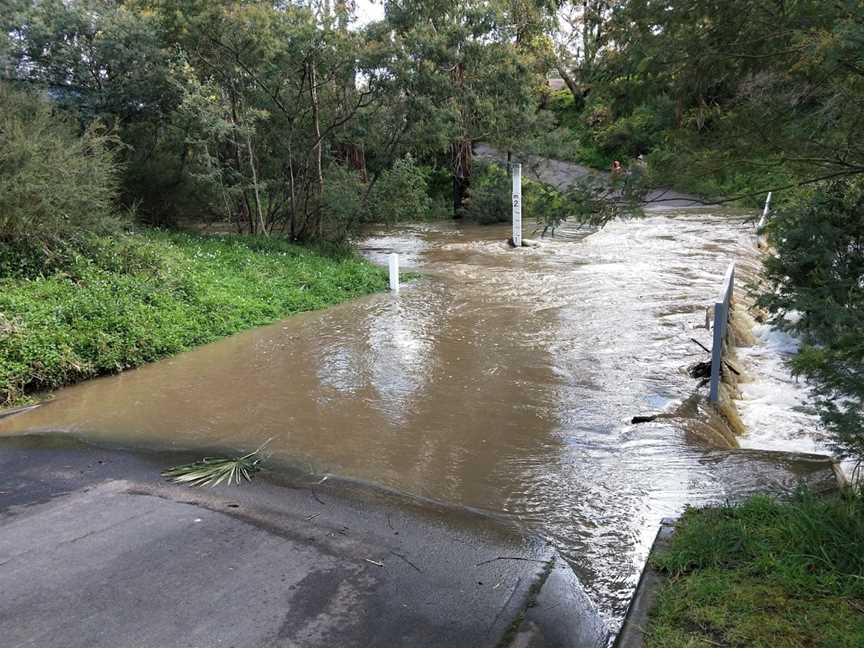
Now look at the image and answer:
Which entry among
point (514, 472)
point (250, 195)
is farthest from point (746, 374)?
point (250, 195)

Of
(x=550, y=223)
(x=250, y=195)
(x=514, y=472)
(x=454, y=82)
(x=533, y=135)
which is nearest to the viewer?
(x=550, y=223)

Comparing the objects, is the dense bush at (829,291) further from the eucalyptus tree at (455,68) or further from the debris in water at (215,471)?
the eucalyptus tree at (455,68)

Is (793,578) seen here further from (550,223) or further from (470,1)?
(470,1)

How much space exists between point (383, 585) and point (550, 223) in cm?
259

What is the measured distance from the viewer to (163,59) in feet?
52.9

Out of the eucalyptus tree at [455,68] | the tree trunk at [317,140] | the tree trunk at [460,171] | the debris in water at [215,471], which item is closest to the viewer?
the debris in water at [215,471]

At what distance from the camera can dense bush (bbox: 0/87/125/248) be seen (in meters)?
10.9

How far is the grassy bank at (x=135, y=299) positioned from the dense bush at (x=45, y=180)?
1.29 ft

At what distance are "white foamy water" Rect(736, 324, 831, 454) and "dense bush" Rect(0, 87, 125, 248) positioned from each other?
10.6 m

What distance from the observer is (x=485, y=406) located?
8312 mm

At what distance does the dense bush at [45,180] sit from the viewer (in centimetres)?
1086

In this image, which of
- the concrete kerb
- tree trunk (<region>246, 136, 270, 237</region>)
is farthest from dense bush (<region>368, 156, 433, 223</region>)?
the concrete kerb

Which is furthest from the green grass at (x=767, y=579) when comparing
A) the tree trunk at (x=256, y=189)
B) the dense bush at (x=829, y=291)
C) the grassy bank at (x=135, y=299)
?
the tree trunk at (x=256, y=189)

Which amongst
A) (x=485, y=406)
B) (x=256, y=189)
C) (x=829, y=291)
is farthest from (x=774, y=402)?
(x=256, y=189)
